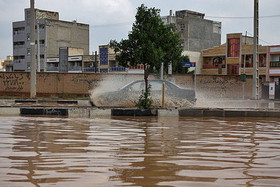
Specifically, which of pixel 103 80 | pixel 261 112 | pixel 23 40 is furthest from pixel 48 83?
pixel 23 40

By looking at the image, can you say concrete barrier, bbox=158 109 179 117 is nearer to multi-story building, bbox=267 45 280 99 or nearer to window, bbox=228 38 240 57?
multi-story building, bbox=267 45 280 99

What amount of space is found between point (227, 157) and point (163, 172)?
1225 mm

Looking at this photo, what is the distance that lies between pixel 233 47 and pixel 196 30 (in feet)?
44.4

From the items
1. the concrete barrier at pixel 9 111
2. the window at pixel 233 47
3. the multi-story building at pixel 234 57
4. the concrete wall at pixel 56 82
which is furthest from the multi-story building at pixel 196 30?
the concrete barrier at pixel 9 111

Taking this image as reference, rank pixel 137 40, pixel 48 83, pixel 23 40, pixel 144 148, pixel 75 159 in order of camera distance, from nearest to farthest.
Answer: pixel 75 159 < pixel 144 148 < pixel 137 40 < pixel 48 83 < pixel 23 40

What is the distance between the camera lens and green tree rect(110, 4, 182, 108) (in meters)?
12.2

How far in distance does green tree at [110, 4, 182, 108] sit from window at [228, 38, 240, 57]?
4214cm

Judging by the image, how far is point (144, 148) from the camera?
5.27 metres

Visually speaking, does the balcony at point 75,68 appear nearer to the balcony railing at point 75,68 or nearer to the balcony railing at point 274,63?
the balcony railing at point 75,68

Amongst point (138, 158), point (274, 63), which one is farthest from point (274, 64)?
point (138, 158)

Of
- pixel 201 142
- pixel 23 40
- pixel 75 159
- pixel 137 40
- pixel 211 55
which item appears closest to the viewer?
pixel 75 159

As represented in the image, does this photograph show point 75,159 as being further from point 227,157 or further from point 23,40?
point 23,40

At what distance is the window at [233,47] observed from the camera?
5272 cm

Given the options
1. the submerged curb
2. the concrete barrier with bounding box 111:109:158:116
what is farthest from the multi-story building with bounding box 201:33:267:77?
the concrete barrier with bounding box 111:109:158:116
